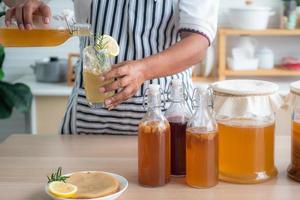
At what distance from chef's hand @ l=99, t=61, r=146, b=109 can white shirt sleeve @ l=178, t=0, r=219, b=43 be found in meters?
0.28

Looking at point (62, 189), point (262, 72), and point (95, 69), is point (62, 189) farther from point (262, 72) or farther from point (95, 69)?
point (262, 72)

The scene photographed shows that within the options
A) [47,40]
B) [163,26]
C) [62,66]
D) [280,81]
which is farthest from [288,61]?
[47,40]

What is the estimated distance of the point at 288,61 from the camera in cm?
356

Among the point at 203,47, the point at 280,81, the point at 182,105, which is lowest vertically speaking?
the point at 280,81

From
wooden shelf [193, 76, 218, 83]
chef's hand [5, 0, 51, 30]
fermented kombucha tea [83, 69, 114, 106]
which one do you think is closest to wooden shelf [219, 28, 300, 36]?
wooden shelf [193, 76, 218, 83]

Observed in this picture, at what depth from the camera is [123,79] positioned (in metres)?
1.42

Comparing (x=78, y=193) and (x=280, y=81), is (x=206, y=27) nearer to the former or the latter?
(x=78, y=193)

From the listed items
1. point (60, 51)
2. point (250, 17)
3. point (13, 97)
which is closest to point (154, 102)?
point (13, 97)

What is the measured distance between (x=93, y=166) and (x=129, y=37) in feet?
1.59

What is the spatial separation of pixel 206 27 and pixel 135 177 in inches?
21.0

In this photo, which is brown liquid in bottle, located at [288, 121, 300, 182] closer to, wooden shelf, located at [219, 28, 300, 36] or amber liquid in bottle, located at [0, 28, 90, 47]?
amber liquid in bottle, located at [0, 28, 90, 47]

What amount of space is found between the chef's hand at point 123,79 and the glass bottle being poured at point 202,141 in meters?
0.20

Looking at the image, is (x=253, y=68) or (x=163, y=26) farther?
(x=253, y=68)

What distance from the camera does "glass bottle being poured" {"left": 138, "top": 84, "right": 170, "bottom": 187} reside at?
4.31ft
